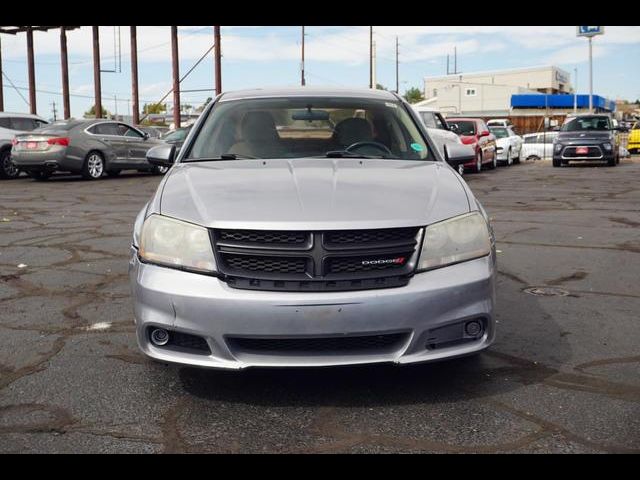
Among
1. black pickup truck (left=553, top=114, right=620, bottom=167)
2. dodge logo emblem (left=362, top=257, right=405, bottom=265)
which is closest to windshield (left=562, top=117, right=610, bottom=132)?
black pickup truck (left=553, top=114, right=620, bottom=167)

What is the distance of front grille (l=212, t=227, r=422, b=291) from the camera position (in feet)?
10.8

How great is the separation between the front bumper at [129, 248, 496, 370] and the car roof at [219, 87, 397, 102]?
7.06 ft

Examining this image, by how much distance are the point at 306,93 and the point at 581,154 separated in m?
19.8

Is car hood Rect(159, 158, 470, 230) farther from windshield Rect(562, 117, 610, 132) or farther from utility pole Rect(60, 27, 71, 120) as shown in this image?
utility pole Rect(60, 27, 71, 120)

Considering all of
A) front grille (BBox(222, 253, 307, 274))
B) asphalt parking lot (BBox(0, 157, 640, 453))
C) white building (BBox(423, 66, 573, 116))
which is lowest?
asphalt parking lot (BBox(0, 157, 640, 453))

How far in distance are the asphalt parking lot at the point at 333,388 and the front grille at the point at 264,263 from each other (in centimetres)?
64

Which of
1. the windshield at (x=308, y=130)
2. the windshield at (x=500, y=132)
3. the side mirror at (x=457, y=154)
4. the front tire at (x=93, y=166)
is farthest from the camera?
the windshield at (x=500, y=132)

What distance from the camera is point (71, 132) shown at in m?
18.0

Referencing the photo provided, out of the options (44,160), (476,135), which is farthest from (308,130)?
(476,135)

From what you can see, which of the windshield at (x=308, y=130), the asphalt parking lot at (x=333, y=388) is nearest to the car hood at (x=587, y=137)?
the asphalt parking lot at (x=333, y=388)

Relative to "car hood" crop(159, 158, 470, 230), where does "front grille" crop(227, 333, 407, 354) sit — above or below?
Result: below

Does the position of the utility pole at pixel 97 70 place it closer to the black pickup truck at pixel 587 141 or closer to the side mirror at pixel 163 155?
the black pickup truck at pixel 587 141

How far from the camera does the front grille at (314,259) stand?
130 inches
